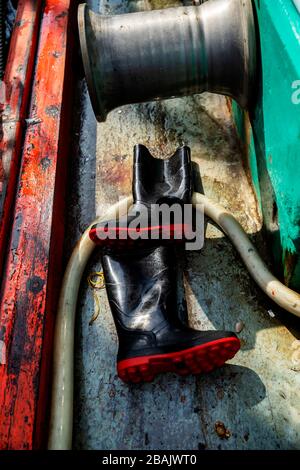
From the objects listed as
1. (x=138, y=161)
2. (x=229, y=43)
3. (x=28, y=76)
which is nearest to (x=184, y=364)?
(x=138, y=161)

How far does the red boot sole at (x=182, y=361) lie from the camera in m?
1.51

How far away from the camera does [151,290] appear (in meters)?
1.81

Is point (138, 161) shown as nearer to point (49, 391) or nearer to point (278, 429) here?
point (49, 391)

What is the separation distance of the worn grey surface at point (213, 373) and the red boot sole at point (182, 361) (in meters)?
0.12

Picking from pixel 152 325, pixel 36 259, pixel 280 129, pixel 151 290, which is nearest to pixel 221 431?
pixel 152 325

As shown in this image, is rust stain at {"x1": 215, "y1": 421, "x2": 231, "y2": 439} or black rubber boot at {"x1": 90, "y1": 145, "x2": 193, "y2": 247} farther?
black rubber boot at {"x1": 90, "y1": 145, "x2": 193, "y2": 247}

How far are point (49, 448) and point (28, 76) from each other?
196 cm

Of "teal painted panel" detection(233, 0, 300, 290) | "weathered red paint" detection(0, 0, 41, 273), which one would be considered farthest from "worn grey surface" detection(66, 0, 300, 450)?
"weathered red paint" detection(0, 0, 41, 273)

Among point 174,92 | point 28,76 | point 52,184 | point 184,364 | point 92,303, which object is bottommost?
point 184,364

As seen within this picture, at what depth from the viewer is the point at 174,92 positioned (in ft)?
6.38

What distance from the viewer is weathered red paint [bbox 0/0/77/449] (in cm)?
152

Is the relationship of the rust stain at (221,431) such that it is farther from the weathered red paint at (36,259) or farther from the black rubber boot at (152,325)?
the weathered red paint at (36,259)

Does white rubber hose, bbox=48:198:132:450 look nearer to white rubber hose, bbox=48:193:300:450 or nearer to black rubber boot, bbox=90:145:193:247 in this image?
white rubber hose, bbox=48:193:300:450

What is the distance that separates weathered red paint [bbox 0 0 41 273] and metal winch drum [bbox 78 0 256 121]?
0.56 metres
